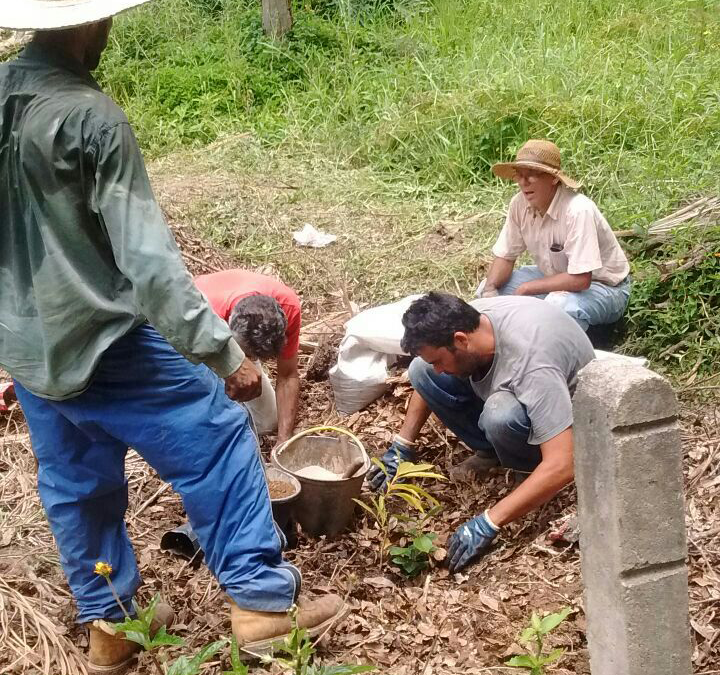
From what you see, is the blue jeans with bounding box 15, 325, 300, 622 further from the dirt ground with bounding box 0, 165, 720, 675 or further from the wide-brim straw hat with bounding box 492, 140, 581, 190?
the wide-brim straw hat with bounding box 492, 140, 581, 190

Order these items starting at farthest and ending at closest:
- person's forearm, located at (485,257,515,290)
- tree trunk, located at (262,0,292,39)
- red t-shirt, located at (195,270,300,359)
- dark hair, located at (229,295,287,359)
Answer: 1. tree trunk, located at (262,0,292,39)
2. person's forearm, located at (485,257,515,290)
3. red t-shirt, located at (195,270,300,359)
4. dark hair, located at (229,295,287,359)

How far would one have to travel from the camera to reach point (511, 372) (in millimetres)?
3668

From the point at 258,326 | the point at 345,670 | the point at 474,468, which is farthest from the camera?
the point at 474,468

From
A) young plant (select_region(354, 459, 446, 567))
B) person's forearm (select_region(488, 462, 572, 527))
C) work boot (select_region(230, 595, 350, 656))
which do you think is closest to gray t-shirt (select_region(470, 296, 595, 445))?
person's forearm (select_region(488, 462, 572, 527))

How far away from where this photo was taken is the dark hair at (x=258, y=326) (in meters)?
3.94

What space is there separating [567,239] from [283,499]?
7.09 feet

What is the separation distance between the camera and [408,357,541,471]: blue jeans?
3.67m

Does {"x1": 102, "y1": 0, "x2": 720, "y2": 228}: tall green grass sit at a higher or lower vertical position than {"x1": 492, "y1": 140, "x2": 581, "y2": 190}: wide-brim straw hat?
lower

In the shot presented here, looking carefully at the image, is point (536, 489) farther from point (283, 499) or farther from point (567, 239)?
point (567, 239)

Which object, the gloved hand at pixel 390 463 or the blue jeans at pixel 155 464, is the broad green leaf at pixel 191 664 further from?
the gloved hand at pixel 390 463

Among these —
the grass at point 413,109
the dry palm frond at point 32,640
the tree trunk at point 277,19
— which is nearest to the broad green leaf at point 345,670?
the dry palm frond at point 32,640

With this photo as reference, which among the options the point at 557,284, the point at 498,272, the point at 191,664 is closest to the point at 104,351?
the point at 191,664

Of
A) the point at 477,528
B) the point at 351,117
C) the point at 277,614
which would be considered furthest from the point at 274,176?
the point at 277,614

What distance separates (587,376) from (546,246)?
270cm
